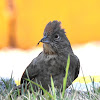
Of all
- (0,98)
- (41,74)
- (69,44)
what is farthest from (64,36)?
(0,98)

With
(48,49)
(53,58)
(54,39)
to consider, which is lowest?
(53,58)

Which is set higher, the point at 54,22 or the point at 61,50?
the point at 54,22

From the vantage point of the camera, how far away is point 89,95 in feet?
9.61

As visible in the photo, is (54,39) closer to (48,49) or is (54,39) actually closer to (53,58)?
(48,49)

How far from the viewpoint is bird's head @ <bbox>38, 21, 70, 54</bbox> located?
3.54 meters

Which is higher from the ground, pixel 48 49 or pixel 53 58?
pixel 48 49

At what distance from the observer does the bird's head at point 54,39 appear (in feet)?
11.6

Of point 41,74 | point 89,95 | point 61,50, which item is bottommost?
point 89,95

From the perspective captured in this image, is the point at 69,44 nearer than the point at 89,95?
No

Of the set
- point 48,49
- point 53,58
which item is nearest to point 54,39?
point 48,49

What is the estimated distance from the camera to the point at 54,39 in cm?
360

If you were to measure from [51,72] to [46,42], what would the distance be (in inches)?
19.7

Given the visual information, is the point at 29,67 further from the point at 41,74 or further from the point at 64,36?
the point at 64,36

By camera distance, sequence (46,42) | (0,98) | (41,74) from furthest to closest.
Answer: (41,74) → (46,42) → (0,98)
